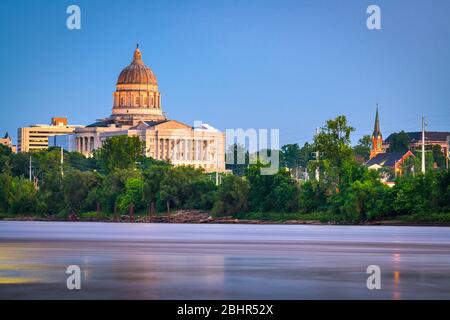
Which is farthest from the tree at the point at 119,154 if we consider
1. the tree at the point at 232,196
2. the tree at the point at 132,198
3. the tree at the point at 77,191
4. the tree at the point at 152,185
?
the tree at the point at 232,196

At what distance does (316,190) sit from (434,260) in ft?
219

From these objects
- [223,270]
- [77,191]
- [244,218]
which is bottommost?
[223,270]

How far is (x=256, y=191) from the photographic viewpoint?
11762 centimetres

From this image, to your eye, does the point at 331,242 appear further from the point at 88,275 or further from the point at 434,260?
the point at 88,275

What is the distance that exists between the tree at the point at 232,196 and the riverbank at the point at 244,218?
0.82m

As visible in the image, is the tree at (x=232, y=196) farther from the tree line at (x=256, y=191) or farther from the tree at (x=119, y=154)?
the tree at (x=119, y=154)

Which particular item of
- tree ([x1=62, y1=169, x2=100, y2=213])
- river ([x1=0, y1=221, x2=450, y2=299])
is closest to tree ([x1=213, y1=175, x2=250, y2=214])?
tree ([x1=62, y1=169, x2=100, y2=213])

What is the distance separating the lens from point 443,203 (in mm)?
100750

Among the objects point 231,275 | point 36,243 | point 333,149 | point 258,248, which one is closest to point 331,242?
point 258,248

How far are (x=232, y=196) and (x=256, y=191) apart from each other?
2274 millimetres

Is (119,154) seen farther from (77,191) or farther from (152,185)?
(152,185)

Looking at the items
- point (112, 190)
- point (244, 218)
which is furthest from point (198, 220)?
point (112, 190)

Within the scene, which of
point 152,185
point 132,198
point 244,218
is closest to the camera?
point 244,218
